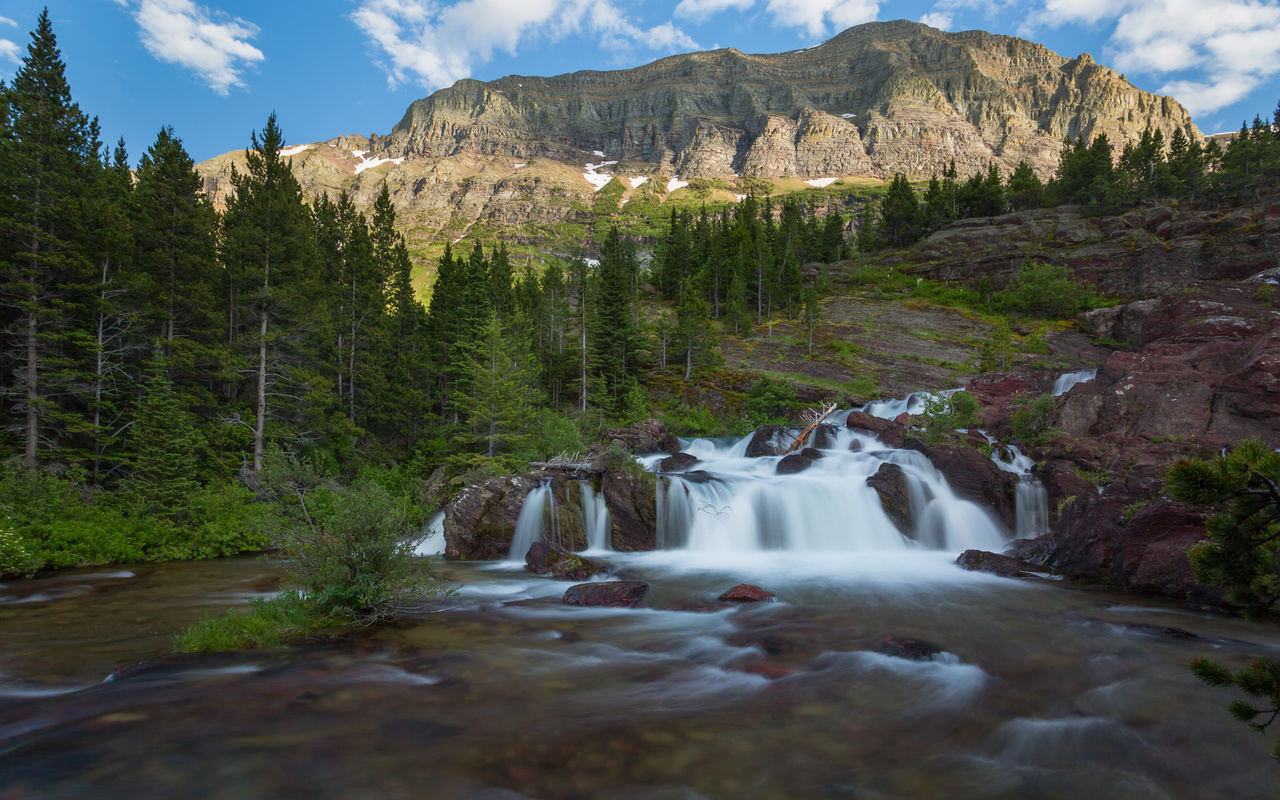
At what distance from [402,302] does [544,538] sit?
25.0m

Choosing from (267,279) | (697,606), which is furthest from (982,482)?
(267,279)

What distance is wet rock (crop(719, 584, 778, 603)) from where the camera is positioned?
1212cm

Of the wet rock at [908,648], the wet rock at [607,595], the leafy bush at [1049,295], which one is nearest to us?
the wet rock at [908,648]

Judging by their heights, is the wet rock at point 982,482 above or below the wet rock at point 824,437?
below

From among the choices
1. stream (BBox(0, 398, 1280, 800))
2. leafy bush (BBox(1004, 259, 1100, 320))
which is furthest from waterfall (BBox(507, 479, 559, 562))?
leafy bush (BBox(1004, 259, 1100, 320))

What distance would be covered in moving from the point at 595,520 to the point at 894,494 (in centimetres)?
1017

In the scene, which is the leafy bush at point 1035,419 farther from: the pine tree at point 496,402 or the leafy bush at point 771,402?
the pine tree at point 496,402

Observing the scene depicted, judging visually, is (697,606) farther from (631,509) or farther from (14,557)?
(14,557)

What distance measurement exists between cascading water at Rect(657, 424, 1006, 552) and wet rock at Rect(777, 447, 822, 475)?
100 centimetres

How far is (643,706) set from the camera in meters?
7.16

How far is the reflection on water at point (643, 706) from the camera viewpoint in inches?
207

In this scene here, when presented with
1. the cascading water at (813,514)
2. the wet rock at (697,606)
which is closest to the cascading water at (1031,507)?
the cascading water at (813,514)

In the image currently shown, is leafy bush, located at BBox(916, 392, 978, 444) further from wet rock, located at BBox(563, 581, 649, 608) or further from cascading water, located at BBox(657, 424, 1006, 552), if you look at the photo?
wet rock, located at BBox(563, 581, 649, 608)

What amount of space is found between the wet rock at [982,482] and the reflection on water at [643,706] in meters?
6.56
